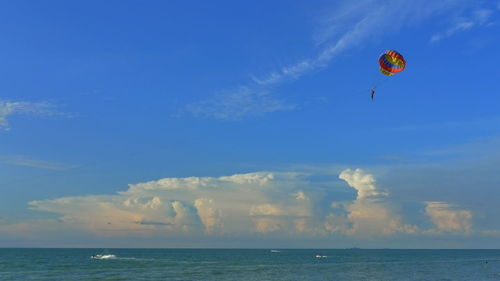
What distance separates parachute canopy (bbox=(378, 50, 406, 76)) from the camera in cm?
6281

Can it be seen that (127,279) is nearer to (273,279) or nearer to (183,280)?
(183,280)

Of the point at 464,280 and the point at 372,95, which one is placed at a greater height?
the point at 372,95

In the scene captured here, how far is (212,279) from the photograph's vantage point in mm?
92062

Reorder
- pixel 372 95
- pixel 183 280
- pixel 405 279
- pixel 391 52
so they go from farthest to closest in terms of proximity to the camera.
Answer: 1. pixel 405 279
2. pixel 183 280
3. pixel 391 52
4. pixel 372 95

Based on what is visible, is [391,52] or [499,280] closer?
[391,52]

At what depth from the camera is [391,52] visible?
63281 mm

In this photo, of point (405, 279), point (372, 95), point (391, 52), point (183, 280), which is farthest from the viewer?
point (405, 279)

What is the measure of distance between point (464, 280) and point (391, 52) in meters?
57.2

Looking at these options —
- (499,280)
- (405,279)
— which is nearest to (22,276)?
(405,279)

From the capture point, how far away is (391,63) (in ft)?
209

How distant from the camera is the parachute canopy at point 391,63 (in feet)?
206

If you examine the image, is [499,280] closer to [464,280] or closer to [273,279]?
[464,280]

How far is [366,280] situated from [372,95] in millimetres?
47619

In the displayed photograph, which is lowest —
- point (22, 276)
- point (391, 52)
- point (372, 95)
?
point (22, 276)
